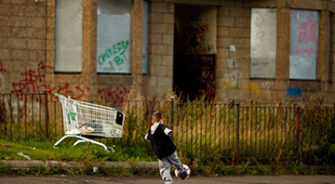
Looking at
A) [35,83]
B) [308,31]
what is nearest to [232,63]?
[308,31]

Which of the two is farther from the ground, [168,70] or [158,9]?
[158,9]

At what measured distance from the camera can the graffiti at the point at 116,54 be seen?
15492 mm

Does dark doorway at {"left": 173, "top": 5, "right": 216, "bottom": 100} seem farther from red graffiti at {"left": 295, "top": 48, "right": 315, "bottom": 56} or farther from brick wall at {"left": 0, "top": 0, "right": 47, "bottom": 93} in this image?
brick wall at {"left": 0, "top": 0, "right": 47, "bottom": 93}

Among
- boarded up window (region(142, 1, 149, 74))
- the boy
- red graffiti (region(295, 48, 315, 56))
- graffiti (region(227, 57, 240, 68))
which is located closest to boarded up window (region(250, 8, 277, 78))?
graffiti (region(227, 57, 240, 68))

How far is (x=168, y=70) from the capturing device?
16.2 m

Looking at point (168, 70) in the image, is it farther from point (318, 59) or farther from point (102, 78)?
point (318, 59)

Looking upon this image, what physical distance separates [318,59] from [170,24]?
510 centimetres

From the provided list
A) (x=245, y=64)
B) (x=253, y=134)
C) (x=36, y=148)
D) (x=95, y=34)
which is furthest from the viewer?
(x=245, y=64)

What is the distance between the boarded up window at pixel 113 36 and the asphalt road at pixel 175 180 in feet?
22.7

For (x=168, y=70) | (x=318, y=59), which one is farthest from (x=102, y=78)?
(x=318, y=59)

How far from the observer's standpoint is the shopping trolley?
963cm

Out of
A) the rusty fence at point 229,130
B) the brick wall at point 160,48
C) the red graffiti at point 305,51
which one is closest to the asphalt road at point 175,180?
the rusty fence at point 229,130

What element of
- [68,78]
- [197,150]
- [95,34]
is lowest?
[197,150]

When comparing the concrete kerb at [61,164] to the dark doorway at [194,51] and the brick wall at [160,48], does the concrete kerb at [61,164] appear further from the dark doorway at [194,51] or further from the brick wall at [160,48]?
the dark doorway at [194,51]
